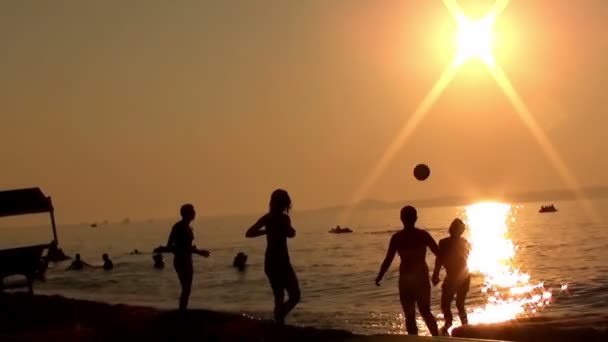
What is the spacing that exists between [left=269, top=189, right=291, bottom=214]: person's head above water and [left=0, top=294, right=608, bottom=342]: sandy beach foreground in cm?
195

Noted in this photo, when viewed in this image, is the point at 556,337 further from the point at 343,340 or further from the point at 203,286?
the point at 203,286

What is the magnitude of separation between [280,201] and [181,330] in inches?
120

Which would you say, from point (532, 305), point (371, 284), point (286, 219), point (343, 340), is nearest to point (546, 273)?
point (371, 284)

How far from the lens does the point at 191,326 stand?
12.9 m

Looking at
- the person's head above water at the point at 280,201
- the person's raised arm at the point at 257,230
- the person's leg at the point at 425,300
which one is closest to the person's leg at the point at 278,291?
the person's raised arm at the point at 257,230

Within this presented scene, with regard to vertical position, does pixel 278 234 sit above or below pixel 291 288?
above

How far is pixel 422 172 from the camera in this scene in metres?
14.0

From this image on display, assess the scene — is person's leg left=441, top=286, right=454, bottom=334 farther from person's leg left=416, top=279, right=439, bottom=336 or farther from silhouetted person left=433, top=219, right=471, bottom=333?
person's leg left=416, top=279, right=439, bottom=336

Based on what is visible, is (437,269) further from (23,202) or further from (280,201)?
(23,202)

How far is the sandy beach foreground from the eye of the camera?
11.7m

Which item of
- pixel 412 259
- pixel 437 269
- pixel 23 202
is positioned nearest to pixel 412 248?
pixel 412 259

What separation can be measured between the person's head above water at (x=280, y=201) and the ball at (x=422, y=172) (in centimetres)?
373

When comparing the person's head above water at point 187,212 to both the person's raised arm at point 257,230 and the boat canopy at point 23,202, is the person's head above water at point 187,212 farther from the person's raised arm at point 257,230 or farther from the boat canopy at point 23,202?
the boat canopy at point 23,202

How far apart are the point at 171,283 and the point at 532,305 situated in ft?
78.3
